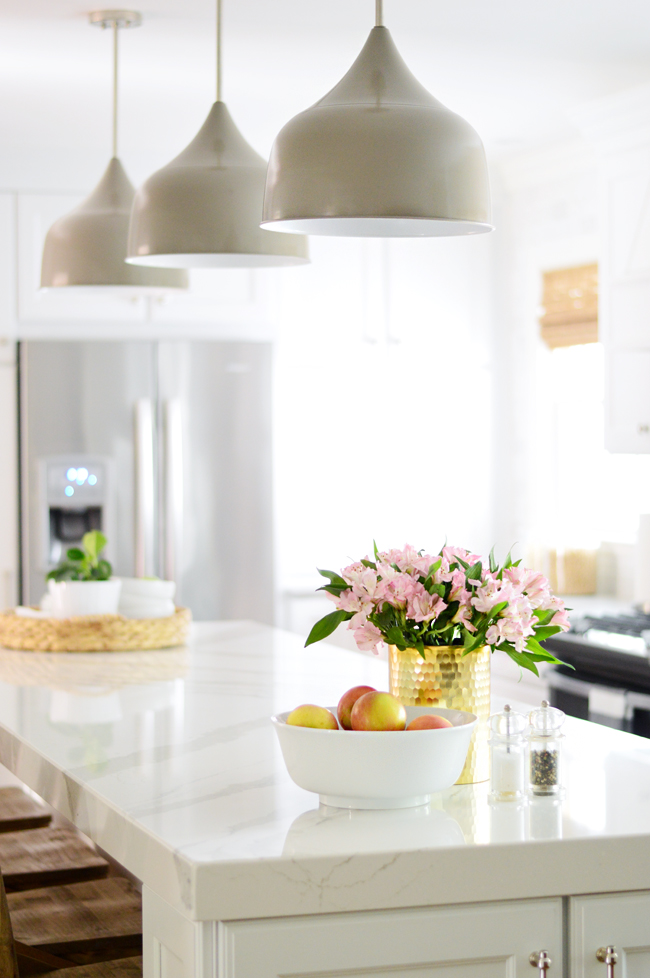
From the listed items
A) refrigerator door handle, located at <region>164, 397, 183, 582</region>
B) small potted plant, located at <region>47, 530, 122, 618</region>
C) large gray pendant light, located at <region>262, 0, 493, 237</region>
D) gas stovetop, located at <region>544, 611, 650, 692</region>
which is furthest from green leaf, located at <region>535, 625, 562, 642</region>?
refrigerator door handle, located at <region>164, 397, 183, 582</region>

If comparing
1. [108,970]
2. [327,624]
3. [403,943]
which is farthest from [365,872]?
[108,970]

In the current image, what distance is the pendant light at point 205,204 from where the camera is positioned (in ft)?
6.64

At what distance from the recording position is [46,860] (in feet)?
7.30

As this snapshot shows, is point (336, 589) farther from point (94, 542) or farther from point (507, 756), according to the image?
point (94, 542)

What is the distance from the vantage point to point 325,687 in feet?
7.74

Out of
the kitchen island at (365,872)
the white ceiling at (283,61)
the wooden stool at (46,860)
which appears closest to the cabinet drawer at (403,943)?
the kitchen island at (365,872)

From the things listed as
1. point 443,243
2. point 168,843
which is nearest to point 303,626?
point 443,243

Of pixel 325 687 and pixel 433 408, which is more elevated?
pixel 433 408

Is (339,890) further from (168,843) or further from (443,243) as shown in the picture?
(443,243)

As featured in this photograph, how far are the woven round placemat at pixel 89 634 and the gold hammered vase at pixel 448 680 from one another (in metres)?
1.26

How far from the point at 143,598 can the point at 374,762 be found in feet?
5.34

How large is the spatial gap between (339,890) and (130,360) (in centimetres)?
339

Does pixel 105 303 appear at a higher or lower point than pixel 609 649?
higher

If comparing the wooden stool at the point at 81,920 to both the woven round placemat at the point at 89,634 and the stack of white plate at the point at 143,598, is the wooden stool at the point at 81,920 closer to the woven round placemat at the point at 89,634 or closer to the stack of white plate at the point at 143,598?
the woven round placemat at the point at 89,634
